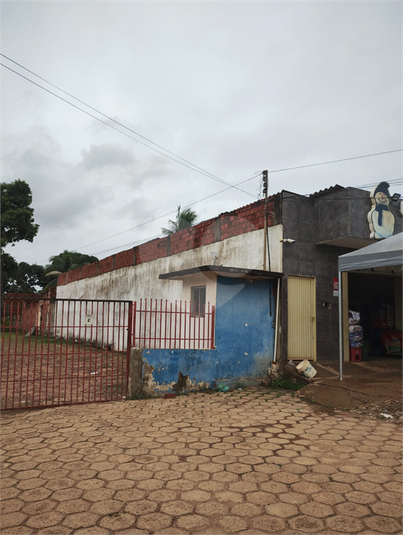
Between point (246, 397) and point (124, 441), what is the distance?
3111 mm

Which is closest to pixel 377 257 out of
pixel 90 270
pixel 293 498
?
pixel 293 498

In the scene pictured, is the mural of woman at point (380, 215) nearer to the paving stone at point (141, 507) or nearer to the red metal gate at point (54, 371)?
the red metal gate at point (54, 371)

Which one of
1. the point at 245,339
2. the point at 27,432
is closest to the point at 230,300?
the point at 245,339

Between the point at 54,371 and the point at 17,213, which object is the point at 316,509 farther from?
the point at 17,213

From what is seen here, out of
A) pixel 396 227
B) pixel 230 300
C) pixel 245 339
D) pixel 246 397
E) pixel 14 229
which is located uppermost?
pixel 14 229

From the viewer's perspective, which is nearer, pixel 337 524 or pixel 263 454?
pixel 337 524

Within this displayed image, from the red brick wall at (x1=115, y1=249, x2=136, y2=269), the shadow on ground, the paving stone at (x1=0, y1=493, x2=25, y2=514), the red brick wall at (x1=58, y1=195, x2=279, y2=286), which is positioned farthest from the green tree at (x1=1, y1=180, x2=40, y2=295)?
the paving stone at (x1=0, y1=493, x2=25, y2=514)

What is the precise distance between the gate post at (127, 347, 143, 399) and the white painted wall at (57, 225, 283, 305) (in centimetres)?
193

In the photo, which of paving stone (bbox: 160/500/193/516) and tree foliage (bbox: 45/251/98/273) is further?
tree foliage (bbox: 45/251/98/273)

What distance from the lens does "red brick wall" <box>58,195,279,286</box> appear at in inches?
374

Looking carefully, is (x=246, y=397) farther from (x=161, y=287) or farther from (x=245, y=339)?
(x=161, y=287)

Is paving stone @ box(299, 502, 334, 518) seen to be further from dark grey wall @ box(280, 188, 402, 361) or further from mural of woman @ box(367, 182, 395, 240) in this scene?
mural of woman @ box(367, 182, 395, 240)

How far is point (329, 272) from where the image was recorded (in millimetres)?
9414

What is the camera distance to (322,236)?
910 centimetres
